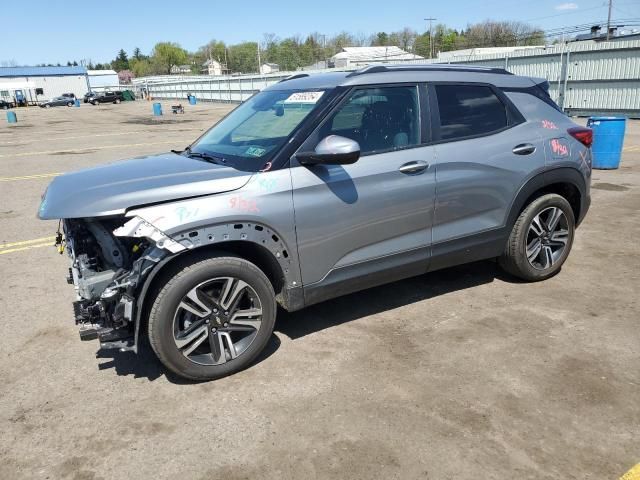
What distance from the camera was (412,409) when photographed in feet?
9.70

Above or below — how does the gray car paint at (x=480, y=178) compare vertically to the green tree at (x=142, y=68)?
below

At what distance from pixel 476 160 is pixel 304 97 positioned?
4.74 ft

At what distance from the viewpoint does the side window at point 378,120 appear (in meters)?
3.57

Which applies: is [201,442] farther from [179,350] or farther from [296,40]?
[296,40]

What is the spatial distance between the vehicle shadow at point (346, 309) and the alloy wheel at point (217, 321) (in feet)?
0.81

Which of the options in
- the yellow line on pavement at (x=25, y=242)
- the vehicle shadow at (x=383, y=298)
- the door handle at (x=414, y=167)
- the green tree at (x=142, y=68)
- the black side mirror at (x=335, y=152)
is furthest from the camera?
the green tree at (x=142, y=68)

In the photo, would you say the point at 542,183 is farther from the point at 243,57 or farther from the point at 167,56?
the point at 167,56

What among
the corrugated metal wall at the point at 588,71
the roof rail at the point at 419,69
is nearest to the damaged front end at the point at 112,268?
the roof rail at the point at 419,69

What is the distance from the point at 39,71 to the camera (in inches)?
3268

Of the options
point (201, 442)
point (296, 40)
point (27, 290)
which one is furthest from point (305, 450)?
point (296, 40)

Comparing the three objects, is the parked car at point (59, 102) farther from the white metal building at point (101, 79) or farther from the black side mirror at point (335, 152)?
the black side mirror at point (335, 152)

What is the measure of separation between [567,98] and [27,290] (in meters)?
20.3

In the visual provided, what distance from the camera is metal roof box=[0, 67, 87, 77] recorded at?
3151 inches

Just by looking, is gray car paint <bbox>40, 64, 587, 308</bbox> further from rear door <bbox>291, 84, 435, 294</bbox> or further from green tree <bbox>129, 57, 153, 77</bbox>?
green tree <bbox>129, 57, 153, 77</bbox>
